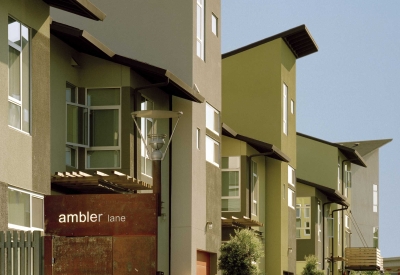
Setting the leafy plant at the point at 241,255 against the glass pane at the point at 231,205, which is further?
the glass pane at the point at 231,205

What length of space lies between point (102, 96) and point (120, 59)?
115 centimetres

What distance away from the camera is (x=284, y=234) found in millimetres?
40594

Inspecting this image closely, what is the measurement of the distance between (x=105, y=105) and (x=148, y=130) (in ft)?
6.78

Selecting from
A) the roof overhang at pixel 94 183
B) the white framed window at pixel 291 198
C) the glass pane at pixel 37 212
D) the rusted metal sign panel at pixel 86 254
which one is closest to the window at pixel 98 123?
the roof overhang at pixel 94 183

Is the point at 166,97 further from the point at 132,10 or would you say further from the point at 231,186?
the point at 231,186

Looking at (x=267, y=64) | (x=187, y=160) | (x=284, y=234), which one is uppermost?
(x=267, y=64)

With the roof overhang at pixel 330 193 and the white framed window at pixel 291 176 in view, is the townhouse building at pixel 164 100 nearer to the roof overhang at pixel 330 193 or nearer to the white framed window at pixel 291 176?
the white framed window at pixel 291 176

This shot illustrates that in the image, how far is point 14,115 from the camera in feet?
57.8

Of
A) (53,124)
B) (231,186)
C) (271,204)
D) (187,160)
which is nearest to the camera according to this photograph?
(53,124)

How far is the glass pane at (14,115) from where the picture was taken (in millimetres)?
17406

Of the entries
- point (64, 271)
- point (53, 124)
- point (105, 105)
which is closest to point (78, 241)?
point (64, 271)

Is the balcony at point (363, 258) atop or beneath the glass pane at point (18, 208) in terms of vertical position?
beneath

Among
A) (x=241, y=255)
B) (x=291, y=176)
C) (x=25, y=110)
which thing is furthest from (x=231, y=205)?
(x=25, y=110)

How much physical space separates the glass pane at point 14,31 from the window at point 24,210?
278cm
